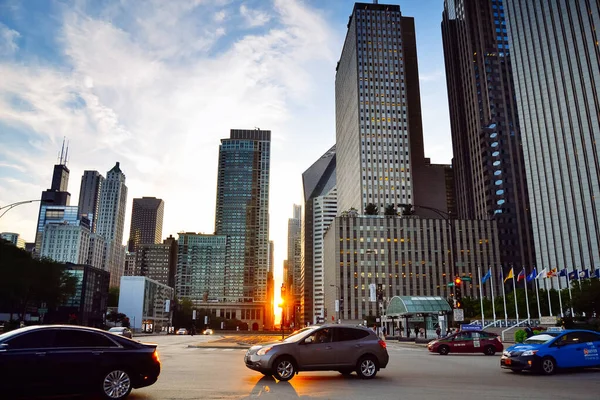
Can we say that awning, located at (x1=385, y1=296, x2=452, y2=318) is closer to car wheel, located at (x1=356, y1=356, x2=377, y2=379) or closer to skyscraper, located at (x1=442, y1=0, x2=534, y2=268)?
car wheel, located at (x1=356, y1=356, x2=377, y2=379)

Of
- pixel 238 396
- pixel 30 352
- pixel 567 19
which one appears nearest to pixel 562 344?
pixel 238 396

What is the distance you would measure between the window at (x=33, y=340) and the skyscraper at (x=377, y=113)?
499ft

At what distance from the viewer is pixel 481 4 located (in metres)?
190

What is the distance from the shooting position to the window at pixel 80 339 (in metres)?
11.0

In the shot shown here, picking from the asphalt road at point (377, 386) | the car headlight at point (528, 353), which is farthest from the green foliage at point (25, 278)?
the car headlight at point (528, 353)

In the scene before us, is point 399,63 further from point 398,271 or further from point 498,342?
point 498,342

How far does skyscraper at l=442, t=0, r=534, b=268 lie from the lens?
6334 inches

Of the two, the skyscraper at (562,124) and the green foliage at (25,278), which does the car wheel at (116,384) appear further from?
the skyscraper at (562,124)

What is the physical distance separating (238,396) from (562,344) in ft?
43.1

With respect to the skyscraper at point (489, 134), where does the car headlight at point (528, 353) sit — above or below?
below

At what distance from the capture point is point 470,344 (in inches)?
1218

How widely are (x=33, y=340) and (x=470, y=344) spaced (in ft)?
89.9

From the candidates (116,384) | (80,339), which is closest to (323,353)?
(116,384)

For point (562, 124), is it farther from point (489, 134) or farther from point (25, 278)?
point (25, 278)
